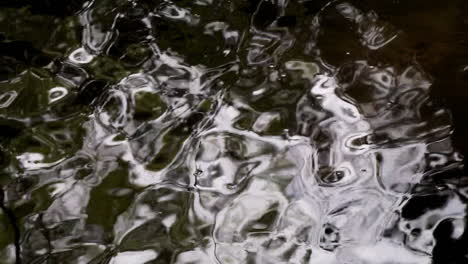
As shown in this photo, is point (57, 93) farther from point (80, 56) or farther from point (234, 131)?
point (234, 131)

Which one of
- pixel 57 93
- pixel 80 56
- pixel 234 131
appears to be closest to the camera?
pixel 234 131

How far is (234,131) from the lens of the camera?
182 cm

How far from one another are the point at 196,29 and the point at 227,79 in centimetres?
36

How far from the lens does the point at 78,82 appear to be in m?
2.02

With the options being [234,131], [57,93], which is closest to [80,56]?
[57,93]

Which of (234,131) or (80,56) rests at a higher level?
(80,56)

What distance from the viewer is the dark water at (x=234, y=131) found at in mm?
1532

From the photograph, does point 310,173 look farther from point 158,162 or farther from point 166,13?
point 166,13

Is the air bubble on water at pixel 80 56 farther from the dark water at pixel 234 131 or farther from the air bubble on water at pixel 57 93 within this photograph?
the air bubble on water at pixel 57 93

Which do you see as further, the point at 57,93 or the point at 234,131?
the point at 57,93

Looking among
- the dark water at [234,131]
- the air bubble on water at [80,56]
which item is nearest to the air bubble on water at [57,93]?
the dark water at [234,131]

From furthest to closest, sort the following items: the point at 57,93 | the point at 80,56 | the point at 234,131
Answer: the point at 80,56
the point at 57,93
the point at 234,131

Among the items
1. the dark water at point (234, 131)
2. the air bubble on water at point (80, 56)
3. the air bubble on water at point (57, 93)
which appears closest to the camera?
the dark water at point (234, 131)

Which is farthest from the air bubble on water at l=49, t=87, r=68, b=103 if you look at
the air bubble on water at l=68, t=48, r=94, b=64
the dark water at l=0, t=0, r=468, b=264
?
the air bubble on water at l=68, t=48, r=94, b=64
